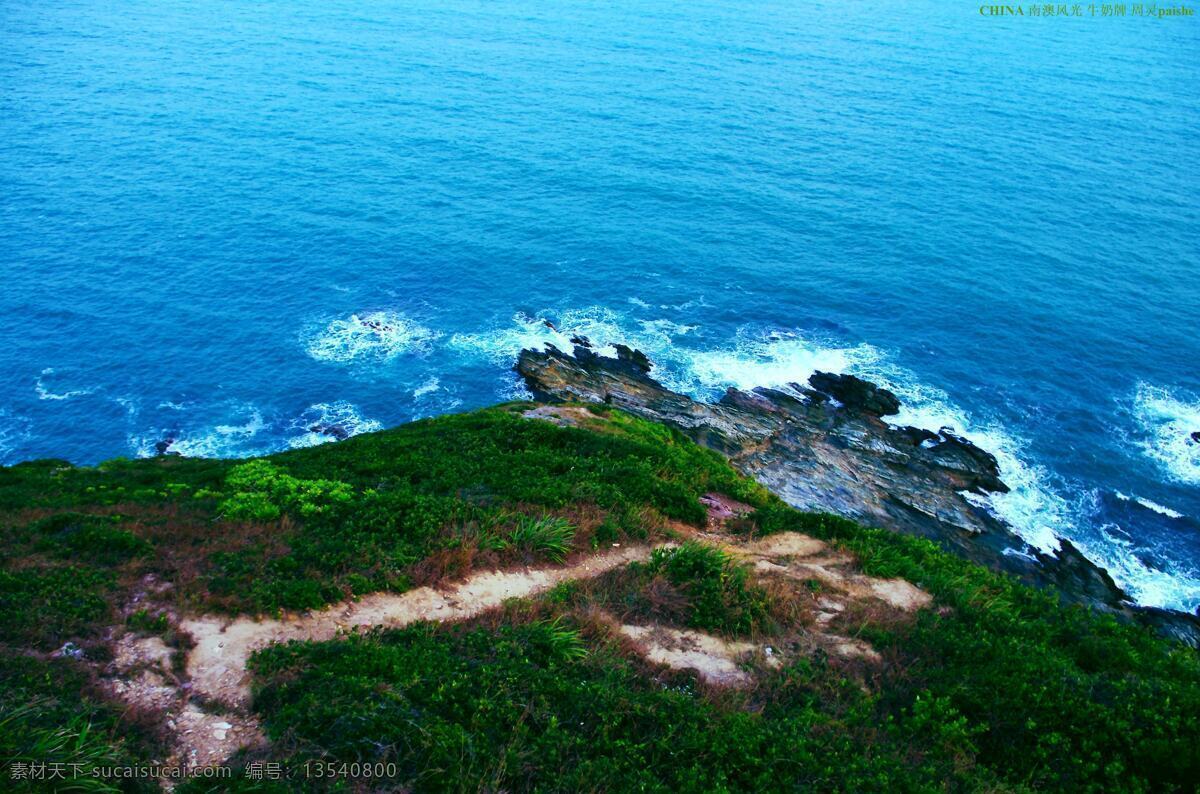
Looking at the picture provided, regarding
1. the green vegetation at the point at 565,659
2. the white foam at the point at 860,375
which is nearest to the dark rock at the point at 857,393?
the white foam at the point at 860,375

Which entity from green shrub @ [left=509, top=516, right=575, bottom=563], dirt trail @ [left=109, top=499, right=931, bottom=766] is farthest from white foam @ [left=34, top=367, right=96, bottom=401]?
green shrub @ [left=509, top=516, right=575, bottom=563]

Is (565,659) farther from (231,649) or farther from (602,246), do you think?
(602,246)

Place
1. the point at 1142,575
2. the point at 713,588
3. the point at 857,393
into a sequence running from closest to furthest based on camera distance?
the point at 713,588 → the point at 1142,575 → the point at 857,393

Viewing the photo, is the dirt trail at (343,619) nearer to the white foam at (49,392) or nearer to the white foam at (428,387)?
the white foam at (428,387)

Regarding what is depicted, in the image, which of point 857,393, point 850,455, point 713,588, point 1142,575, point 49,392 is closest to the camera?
point 713,588

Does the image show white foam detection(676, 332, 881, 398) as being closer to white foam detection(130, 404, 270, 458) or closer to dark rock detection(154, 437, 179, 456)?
white foam detection(130, 404, 270, 458)

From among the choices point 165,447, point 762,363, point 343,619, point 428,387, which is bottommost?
point 165,447

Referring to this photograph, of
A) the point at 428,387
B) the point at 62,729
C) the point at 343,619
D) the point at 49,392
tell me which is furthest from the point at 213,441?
the point at 62,729
